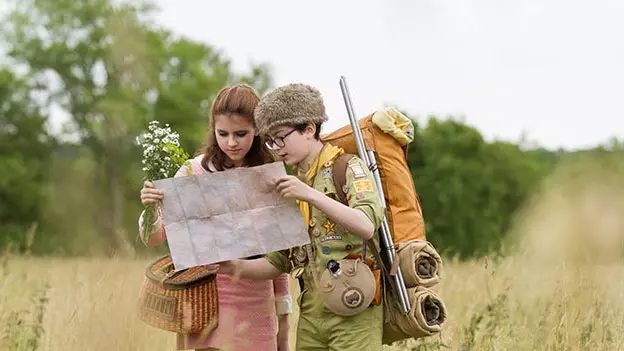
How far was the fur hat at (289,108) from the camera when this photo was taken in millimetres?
3973

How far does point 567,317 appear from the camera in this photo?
616cm

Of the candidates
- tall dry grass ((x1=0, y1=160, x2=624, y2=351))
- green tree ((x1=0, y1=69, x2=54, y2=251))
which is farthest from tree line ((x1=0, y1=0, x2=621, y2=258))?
tall dry grass ((x1=0, y1=160, x2=624, y2=351))

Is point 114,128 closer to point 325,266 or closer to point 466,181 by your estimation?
point 466,181

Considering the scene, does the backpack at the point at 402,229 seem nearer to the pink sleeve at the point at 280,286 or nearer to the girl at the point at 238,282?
the girl at the point at 238,282

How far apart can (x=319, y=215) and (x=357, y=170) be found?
0.82ft

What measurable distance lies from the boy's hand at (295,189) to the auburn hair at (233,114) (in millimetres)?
677

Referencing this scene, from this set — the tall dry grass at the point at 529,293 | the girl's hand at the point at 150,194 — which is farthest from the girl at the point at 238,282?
the tall dry grass at the point at 529,293

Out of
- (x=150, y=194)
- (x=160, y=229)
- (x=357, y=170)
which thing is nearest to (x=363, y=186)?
(x=357, y=170)

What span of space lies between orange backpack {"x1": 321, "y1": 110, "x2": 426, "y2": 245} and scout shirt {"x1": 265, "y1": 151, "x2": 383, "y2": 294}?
143 millimetres

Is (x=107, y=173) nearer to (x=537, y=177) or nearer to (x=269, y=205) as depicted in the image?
(x=537, y=177)

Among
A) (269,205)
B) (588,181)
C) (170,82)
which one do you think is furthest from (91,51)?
(269,205)

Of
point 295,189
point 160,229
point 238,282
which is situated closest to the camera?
point 295,189

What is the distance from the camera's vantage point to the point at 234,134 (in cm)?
445

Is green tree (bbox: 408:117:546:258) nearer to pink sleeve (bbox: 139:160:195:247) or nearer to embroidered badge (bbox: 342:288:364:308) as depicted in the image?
pink sleeve (bbox: 139:160:195:247)
